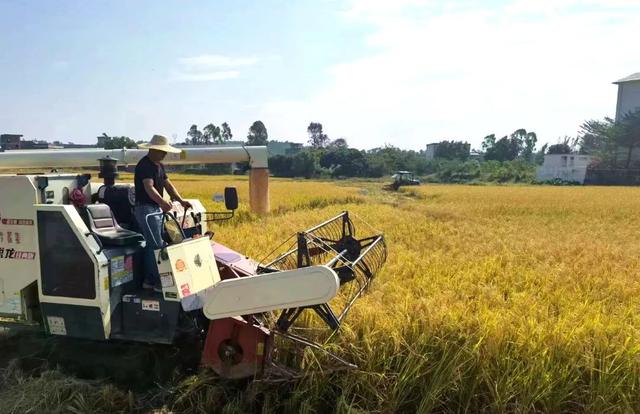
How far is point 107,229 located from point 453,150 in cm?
10917

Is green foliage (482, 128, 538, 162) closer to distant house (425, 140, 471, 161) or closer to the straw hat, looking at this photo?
distant house (425, 140, 471, 161)

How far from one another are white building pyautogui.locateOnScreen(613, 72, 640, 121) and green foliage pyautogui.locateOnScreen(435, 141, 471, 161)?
31.1 meters

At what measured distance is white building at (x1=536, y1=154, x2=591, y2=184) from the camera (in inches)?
2381

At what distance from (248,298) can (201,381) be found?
3.08 ft

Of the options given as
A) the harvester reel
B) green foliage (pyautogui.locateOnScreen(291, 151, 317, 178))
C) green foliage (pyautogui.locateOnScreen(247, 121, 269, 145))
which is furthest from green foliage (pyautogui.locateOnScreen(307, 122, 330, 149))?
the harvester reel

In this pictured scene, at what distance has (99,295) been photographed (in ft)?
12.7

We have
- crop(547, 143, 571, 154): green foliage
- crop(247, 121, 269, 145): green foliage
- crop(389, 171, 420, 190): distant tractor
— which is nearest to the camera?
crop(389, 171, 420, 190): distant tractor

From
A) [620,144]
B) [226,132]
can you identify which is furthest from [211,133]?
[620,144]

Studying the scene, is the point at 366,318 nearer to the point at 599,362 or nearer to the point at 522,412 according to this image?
the point at 522,412

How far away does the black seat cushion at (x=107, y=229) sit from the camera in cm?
406

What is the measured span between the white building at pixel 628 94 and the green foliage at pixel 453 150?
102 feet

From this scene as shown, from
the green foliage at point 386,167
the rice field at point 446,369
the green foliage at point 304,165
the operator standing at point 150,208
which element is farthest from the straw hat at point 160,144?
the green foliage at point 304,165

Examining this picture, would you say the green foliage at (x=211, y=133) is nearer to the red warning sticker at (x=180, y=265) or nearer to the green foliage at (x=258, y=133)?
the green foliage at (x=258, y=133)

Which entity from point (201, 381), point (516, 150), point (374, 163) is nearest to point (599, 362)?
point (201, 381)
